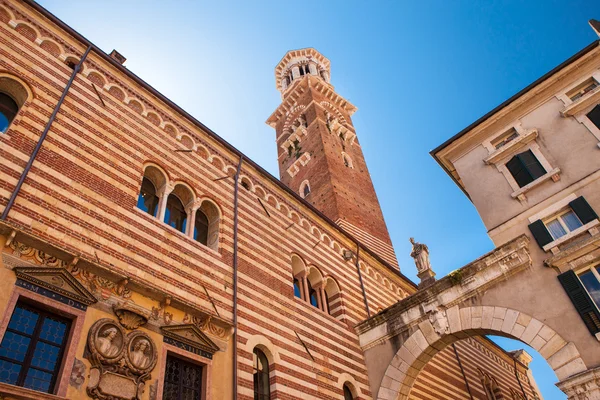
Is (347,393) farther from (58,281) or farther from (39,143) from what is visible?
(39,143)

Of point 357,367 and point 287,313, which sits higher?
point 287,313

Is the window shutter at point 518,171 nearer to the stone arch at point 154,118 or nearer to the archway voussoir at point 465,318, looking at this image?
the archway voussoir at point 465,318

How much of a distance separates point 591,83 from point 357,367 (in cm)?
1112

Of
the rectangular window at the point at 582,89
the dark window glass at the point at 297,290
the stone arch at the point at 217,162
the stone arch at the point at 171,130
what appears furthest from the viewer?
the dark window glass at the point at 297,290

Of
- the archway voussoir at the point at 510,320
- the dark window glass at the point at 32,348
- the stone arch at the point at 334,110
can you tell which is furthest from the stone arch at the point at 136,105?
the stone arch at the point at 334,110

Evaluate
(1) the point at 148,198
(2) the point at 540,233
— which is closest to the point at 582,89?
(2) the point at 540,233

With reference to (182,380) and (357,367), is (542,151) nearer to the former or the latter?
(357,367)

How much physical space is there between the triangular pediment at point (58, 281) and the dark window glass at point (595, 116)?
526 inches

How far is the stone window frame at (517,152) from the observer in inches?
487

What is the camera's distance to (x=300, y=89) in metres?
40.5

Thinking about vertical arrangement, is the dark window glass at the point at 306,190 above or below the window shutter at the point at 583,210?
above

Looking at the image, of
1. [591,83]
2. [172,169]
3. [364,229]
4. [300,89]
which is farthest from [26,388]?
[300,89]

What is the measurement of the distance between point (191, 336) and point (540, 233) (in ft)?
29.9

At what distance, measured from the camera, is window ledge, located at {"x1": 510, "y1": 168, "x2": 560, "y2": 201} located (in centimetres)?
1210
